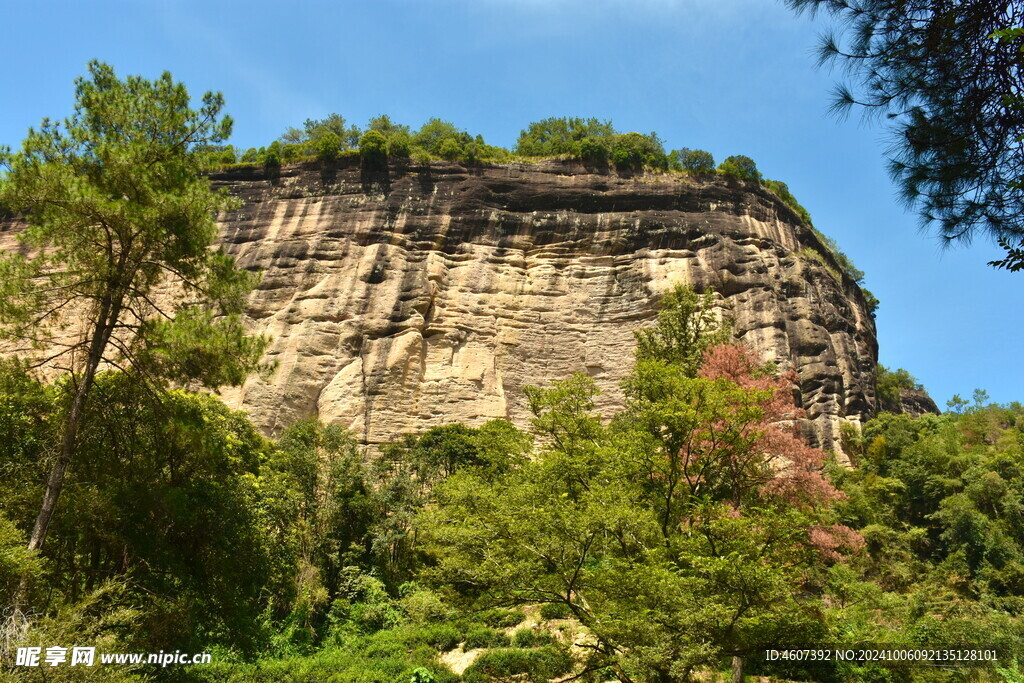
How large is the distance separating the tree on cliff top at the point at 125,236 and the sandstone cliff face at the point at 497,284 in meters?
19.3

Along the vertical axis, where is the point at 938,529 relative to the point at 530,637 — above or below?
above

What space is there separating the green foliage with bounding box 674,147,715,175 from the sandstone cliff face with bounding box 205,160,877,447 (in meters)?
1.31

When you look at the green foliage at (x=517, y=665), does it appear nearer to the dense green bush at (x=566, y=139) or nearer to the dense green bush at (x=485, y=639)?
the dense green bush at (x=485, y=639)

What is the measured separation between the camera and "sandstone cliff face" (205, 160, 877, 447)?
3058cm

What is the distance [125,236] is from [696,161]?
110 feet

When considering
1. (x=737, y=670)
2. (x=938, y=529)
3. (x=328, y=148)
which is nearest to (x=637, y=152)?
(x=328, y=148)

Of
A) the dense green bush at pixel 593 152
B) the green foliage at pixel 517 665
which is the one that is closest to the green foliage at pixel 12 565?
the green foliage at pixel 517 665

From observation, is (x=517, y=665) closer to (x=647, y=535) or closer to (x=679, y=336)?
(x=647, y=535)

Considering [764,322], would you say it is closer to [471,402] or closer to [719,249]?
[719,249]

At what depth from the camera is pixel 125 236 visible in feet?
32.6

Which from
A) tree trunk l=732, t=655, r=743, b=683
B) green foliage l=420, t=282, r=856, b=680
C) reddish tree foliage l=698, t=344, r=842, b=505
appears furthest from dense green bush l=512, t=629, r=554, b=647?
reddish tree foliage l=698, t=344, r=842, b=505

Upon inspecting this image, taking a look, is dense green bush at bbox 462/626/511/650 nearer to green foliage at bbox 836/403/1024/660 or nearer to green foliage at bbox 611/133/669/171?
green foliage at bbox 836/403/1024/660

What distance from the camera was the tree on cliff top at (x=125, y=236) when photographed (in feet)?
31.4

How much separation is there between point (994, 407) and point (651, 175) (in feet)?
77.1
